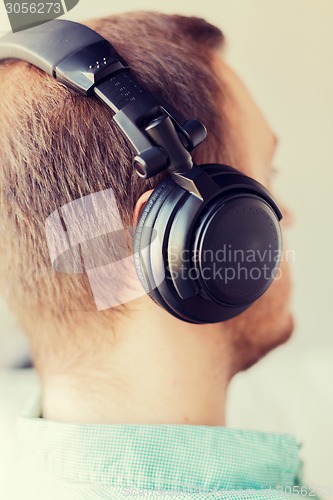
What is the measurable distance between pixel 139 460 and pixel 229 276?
0.26 m

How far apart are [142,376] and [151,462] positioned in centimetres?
10

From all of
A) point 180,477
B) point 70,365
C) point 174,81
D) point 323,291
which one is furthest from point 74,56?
point 323,291

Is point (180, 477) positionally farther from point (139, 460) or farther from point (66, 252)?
point (66, 252)

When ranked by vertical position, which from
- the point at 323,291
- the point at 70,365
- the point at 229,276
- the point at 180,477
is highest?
the point at 229,276

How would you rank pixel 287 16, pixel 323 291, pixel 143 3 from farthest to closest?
pixel 323 291, pixel 287 16, pixel 143 3

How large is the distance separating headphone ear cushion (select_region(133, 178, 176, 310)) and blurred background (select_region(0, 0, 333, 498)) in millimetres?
248

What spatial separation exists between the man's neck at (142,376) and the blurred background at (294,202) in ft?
0.42

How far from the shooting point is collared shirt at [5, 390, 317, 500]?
63cm

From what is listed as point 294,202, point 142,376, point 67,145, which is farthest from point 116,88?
point 294,202

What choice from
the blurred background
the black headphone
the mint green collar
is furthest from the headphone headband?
the mint green collar

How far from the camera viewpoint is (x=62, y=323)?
652mm

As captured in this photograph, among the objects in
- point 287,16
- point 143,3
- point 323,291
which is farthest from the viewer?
point 323,291

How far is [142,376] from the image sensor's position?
65 cm

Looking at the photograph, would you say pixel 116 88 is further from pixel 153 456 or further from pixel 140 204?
pixel 153 456
